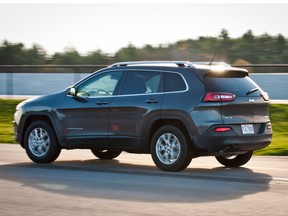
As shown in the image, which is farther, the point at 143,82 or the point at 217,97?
the point at 143,82

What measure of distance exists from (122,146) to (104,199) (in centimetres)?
349

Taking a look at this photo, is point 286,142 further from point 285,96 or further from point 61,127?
point 285,96

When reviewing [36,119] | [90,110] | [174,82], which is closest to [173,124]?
[174,82]

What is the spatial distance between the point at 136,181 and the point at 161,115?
4.88ft

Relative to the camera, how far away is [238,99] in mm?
13047

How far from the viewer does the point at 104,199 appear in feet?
33.8

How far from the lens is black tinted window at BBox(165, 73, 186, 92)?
522 inches

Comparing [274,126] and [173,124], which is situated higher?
[173,124]

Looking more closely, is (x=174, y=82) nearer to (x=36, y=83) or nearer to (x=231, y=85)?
(x=231, y=85)

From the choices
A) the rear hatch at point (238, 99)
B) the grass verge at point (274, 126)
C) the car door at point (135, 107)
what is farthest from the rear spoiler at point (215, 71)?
the grass verge at point (274, 126)

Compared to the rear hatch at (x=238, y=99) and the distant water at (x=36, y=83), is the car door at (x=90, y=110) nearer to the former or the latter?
the rear hatch at (x=238, y=99)

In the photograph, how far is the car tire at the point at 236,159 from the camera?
557 inches

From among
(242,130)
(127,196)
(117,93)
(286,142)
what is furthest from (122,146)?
(286,142)

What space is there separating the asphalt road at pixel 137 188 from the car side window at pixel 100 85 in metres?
1.20
